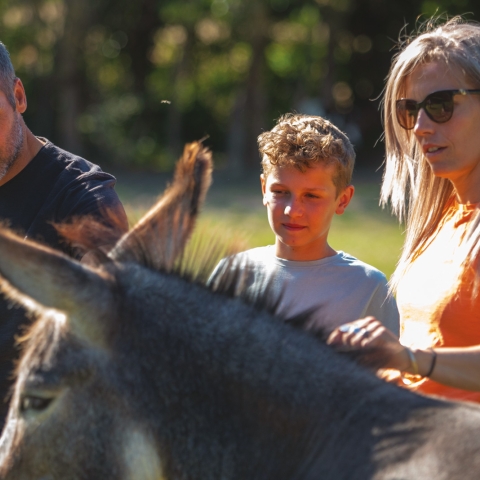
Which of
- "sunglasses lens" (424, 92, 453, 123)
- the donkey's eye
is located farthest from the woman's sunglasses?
the donkey's eye

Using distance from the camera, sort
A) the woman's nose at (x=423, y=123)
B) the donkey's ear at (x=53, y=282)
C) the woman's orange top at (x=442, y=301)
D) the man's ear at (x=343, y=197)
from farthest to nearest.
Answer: the man's ear at (x=343, y=197), the woman's nose at (x=423, y=123), the woman's orange top at (x=442, y=301), the donkey's ear at (x=53, y=282)

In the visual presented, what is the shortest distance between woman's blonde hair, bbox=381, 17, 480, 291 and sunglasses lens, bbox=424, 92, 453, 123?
4.3 inches

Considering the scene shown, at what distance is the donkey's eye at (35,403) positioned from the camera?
7.04 feet

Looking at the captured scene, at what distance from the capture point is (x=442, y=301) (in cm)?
300

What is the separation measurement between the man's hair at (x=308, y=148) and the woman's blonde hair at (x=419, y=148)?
23cm

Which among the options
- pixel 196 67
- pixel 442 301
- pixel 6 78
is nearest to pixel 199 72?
pixel 196 67

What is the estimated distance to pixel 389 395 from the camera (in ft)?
7.00

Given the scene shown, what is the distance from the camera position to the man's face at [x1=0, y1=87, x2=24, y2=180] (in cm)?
318

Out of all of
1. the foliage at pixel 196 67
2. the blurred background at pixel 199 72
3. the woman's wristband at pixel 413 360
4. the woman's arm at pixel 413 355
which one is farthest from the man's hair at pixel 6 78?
the foliage at pixel 196 67

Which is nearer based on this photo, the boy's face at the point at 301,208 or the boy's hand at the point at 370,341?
the boy's hand at the point at 370,341

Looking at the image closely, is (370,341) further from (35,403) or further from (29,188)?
(29,188)

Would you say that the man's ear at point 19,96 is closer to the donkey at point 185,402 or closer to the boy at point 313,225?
the boy at point 313,225

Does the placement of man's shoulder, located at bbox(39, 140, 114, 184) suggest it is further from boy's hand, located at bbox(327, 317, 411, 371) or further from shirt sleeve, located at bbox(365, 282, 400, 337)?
boy's hand, located at bbox(327, 317, 411, 371)

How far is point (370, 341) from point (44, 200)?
62.3 inches
